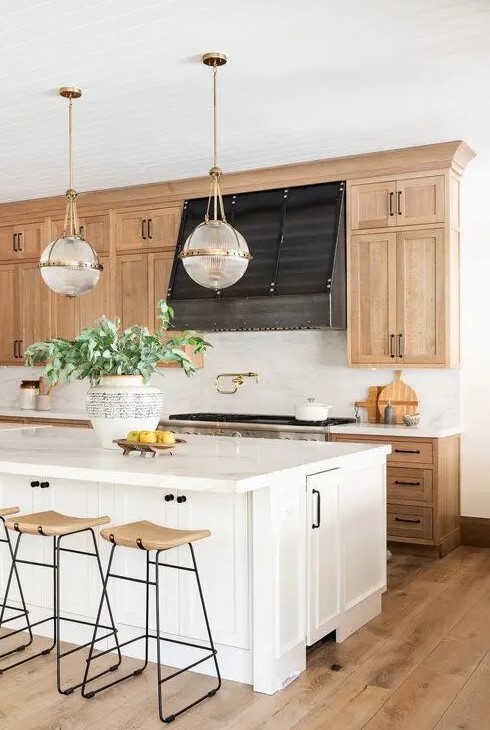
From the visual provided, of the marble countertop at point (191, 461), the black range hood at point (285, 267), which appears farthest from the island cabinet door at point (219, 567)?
the black range hood at point (285, 267)

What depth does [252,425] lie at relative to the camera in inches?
231

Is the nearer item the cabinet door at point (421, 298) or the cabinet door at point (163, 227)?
the cabinet door at point (421, 298)

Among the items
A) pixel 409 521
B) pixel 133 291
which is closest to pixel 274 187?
pixel 133 291

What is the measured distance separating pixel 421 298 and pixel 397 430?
93 cm

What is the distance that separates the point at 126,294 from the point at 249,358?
1183 mm

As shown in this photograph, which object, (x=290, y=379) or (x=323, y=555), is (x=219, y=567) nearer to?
(x=323, y=555)

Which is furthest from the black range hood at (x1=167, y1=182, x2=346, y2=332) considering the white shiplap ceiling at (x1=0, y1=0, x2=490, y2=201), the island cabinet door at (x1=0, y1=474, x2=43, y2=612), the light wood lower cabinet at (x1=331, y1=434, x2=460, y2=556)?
the island cabinet door at (x1=0, y1=474, x2=43, y2=612)

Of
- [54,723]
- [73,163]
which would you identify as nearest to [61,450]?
[54,723]

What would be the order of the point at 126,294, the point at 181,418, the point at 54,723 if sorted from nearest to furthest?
the point at 54,723 < the point at 181,418 < the point at 126,294

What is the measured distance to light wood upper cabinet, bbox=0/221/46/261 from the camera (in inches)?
289

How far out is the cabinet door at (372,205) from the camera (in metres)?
5.69

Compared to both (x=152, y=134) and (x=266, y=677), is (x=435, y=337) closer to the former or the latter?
(x=152, y=134)

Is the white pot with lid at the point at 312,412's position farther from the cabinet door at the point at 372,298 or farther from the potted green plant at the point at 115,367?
the potted green plant at the point at 115,367

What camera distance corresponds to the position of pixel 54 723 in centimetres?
294
